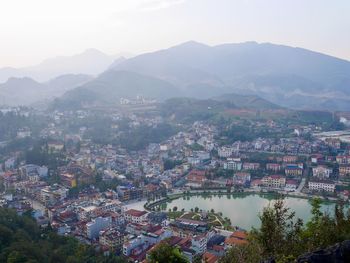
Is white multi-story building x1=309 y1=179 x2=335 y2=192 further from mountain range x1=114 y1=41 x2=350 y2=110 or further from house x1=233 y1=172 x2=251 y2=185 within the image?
mountain range x1=114 y1=41 x2=350 y2=110

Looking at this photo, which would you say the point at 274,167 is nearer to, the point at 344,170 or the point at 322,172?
the point at 322,172

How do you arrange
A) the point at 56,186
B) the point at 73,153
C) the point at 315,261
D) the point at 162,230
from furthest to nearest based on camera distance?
the point at 73,153 → the point at 56,186 → the point at 162,230 → the point at 315,261

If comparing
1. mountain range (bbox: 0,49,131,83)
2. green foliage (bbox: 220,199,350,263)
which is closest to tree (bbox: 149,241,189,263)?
green foliage (bbox: 220,199,350,263)

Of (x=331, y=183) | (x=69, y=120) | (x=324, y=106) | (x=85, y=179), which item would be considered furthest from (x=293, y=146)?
(x=324, y=106)

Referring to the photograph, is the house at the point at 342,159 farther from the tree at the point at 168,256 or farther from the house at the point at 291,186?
the tree at the point at 168,256

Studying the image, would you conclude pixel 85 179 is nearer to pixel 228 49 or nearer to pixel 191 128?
pixel 191 128

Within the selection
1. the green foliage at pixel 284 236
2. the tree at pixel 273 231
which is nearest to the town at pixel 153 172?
the green foliage at pixel 284 236
